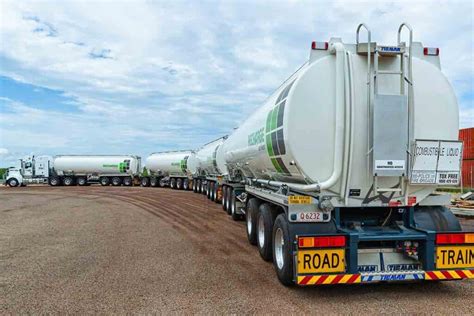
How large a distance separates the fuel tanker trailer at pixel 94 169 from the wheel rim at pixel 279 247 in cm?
3705

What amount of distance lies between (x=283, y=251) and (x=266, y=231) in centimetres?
125

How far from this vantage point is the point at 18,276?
6.56 metres

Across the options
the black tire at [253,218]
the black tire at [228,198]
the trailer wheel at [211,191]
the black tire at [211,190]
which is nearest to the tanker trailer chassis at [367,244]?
the black tire at [253,218]

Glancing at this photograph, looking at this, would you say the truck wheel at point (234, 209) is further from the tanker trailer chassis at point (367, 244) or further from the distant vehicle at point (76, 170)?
the distant vehicle at point (76, 170)

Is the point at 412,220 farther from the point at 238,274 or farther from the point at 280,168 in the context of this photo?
the point at 238,274

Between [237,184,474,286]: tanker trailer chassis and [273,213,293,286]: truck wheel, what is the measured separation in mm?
13

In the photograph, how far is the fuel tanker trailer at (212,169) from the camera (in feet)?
55.6

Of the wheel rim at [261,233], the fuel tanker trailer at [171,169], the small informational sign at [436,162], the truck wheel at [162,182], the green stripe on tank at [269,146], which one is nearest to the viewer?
the small informational sign at [436,162]

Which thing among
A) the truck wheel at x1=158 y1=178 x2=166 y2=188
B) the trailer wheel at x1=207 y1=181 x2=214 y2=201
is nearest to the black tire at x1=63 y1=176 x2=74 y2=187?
the truck wheel at x1=158 y1=178 x2=166 y2=188

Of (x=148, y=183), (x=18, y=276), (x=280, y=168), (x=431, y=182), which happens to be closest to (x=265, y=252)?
(x=280, y=168)

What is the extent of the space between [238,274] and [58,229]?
731 centimetres

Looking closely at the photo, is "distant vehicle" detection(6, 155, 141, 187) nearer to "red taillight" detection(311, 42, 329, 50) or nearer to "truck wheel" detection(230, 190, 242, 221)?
"truck wheel" detection(230, 190, 242, 221)

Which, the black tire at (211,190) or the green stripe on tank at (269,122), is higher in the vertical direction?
the green stripe on tank at (269,122)

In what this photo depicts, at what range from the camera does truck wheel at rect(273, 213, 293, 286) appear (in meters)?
5.44
